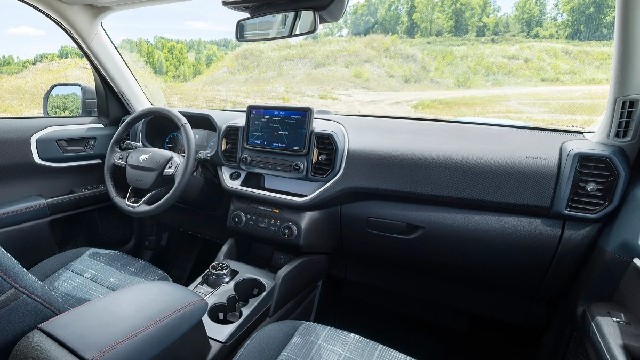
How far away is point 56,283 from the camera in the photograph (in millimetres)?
1931

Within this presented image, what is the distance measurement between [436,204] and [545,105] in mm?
756

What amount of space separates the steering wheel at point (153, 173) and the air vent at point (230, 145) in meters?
0.30

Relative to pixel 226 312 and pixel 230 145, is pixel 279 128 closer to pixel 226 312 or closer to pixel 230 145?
pixel 230 145

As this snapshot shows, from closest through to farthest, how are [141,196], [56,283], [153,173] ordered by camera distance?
[56,283]
[153,173]
[141,196]

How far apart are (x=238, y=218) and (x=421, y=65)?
144 cm

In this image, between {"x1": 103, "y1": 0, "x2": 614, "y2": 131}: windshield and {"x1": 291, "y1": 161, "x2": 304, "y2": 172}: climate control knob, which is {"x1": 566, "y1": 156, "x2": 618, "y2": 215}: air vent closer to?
{"x1": 103, "y1": 0, "x2": 614, "y2": 131}: windshield

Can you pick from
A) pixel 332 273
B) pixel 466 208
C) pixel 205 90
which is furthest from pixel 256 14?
pixel 332 273

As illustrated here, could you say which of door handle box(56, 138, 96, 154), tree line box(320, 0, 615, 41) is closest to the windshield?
tree line box(320, 0, 615, 41)

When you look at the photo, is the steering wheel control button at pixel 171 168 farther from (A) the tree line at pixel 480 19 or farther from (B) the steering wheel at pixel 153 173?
(A) the tree line at pixel 480 19

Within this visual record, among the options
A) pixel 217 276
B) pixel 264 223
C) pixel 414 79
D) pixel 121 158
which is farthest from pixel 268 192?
pixel 414 79

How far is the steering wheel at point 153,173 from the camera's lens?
2.20m

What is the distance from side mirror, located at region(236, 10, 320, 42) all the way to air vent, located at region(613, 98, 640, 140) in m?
1.39

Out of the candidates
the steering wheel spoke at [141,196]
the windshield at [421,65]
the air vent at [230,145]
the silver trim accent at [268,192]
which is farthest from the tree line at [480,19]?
the steering wheel spoke at [141,196]

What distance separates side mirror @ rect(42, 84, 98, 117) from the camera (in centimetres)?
295
